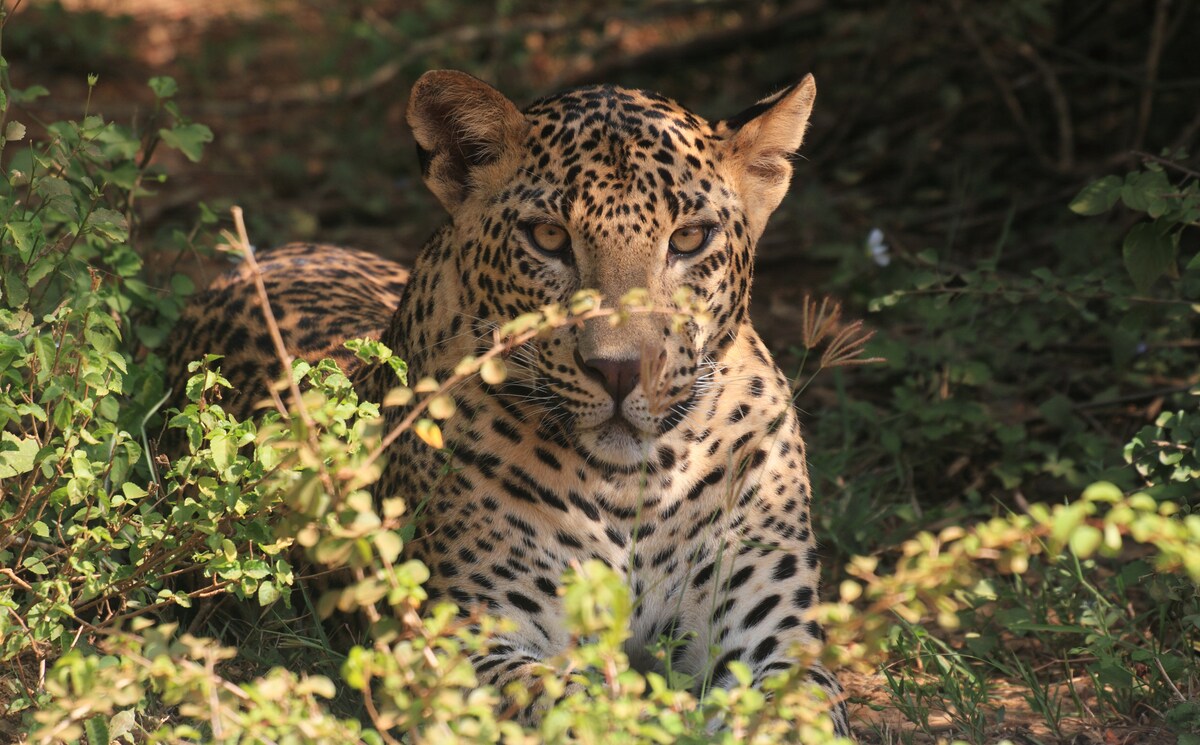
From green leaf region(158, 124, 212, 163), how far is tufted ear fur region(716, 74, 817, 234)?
2.07 meters

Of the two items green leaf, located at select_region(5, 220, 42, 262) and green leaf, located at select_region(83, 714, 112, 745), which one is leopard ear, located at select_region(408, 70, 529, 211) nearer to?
green leaf, located at select_region(5, 220, 42, 262)

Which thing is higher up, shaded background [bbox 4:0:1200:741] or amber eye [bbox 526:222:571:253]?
amber eye [bbox 526:222:571:253]

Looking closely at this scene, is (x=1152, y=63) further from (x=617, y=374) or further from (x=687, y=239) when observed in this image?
(x=617, y=374)

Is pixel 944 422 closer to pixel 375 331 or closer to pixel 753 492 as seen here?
pixel 753 492

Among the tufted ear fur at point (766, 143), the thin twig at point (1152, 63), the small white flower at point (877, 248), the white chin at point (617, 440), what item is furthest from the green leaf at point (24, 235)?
the thin twig at point (1152, 63)

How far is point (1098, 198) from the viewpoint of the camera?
520cm

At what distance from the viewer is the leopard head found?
4.06m

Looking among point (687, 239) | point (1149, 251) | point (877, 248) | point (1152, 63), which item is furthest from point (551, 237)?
point (1152, 63)

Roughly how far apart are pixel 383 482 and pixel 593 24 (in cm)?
588

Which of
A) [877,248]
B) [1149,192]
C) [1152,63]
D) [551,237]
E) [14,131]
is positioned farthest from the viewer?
[1152,63]

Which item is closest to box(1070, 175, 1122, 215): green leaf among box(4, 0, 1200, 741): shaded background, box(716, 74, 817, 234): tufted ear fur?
box(4, 0, 1200, 741): shaded background

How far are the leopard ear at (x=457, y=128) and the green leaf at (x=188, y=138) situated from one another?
1.34 m

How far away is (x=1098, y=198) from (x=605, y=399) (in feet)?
7.26

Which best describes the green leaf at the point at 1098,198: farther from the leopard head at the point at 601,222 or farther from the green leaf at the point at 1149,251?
the leopard head at the point at 601,222
